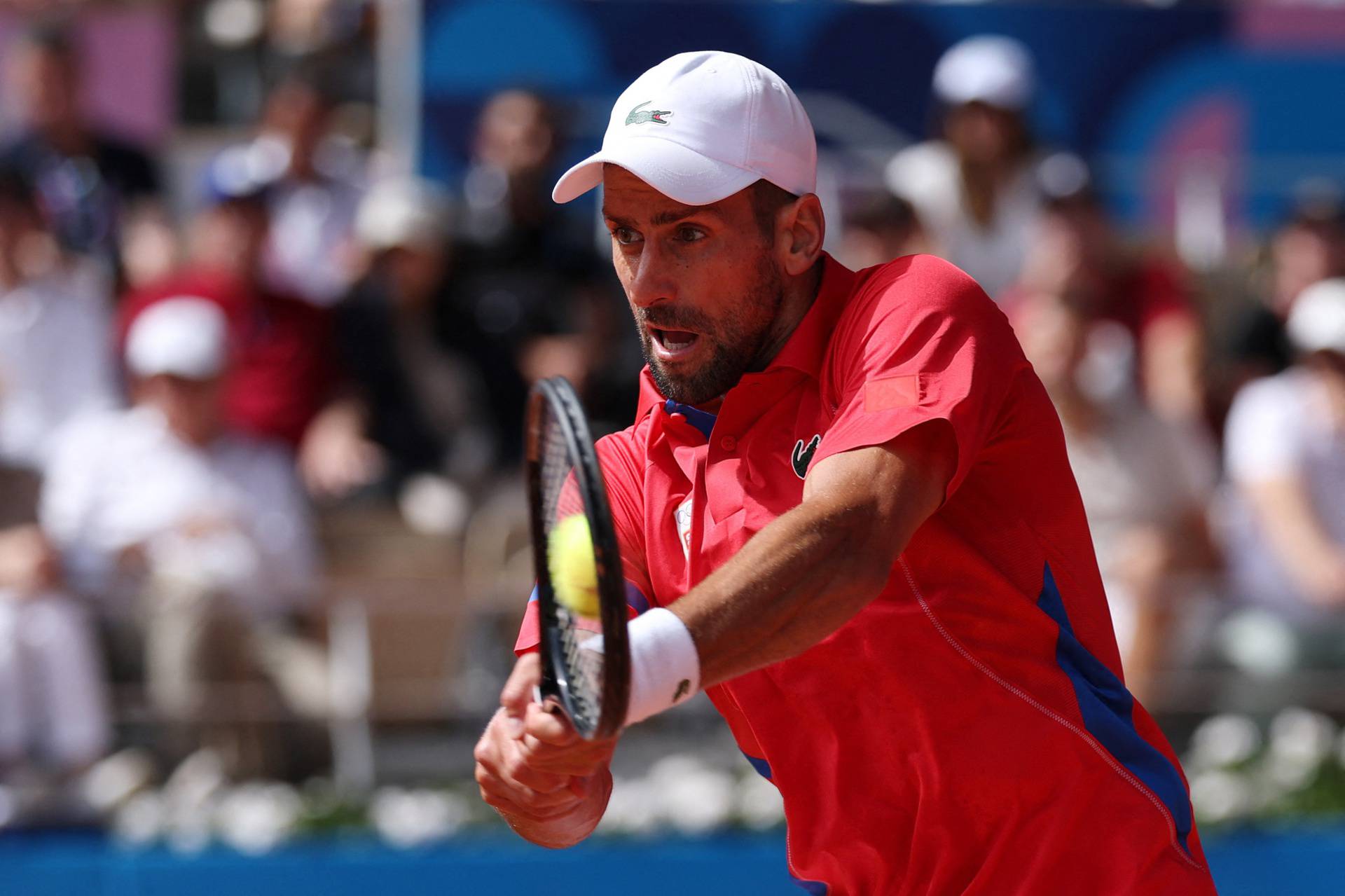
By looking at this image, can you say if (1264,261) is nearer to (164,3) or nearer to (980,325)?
(164,3)

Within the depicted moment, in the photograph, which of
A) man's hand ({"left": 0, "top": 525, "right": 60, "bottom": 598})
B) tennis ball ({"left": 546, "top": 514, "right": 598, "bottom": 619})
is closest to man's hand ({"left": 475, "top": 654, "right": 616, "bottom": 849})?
tennis ball ({"left": 546, "top": 514, "right": 598, "bottom": 619})

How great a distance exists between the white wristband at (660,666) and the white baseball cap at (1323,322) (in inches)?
207

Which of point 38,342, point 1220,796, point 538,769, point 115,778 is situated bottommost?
point 1220,796

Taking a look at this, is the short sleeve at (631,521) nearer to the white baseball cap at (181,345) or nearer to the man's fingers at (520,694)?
the man's fingers at (520,694)

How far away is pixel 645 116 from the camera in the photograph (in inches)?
105

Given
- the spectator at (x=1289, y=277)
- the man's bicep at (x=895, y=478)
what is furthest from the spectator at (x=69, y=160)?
the man's bicep at (x=895, y=478)

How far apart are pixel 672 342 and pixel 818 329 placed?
232mm

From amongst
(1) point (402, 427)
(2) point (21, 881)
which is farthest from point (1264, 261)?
(2) point (21, 881)

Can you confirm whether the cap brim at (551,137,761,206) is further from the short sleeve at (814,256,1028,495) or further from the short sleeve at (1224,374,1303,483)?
the short sleeve at (1224,374,1303,483)

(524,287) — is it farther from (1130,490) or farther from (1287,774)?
(1287,774)

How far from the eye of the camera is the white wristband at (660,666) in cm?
217

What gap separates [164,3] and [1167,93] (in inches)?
194

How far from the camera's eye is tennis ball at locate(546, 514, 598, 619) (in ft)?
8.09

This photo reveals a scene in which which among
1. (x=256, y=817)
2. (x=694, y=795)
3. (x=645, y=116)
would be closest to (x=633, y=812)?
(x=694, y=795)
